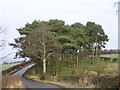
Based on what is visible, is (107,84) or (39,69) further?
(39,69)

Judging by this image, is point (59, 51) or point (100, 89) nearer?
point (100, 89)

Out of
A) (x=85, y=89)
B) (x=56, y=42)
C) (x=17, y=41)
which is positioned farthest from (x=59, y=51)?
(x=85, y=89)

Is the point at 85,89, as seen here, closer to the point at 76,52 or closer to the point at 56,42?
the point at 56,42

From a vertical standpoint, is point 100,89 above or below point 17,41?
below

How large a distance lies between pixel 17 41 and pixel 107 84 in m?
28.4

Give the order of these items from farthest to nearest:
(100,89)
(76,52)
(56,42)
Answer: (76,52) < (56,42) < (100,89)

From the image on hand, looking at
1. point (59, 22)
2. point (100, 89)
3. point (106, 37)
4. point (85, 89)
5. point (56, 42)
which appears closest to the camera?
point (100, 89)

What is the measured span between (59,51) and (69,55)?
7452 millimetres

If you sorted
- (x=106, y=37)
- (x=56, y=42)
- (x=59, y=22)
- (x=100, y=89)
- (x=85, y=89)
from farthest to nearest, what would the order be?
(x=106, y=37) → (x=59, y=22) → (x=56, y=42) → (x=85, y=89) → (x=100, y=89)

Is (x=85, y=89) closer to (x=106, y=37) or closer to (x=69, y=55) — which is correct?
(x=69, y=55)

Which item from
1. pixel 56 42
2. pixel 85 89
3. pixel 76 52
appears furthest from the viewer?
pixel 76 52

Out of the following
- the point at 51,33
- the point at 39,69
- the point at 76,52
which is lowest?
the point at 39,69

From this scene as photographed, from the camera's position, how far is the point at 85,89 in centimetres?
1509

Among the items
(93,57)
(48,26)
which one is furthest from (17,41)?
(93,57)
